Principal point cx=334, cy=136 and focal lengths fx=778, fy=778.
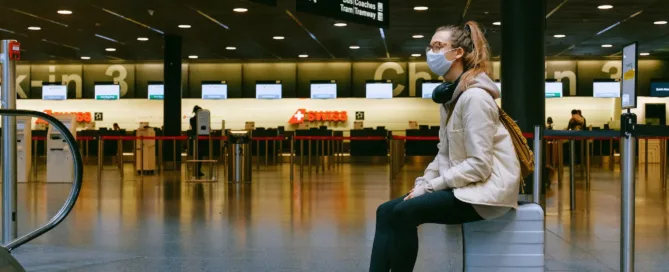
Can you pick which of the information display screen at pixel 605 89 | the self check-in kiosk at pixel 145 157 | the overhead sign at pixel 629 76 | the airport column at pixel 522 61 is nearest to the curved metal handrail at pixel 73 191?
the overhead sign at pixel 629 76

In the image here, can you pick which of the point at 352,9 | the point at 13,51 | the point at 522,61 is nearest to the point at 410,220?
the point at 13,51

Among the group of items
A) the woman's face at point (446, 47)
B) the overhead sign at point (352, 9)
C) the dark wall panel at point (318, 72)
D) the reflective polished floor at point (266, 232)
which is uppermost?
the dark wall panel at point (318, 72)

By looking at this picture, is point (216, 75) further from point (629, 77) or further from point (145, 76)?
point (629, 77)

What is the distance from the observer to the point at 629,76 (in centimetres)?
483

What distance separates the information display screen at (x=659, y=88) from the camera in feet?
84.6

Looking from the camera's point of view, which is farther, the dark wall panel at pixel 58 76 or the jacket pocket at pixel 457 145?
the dark wall panel at pixel 58 76

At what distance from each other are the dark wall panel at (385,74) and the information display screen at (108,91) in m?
8.25

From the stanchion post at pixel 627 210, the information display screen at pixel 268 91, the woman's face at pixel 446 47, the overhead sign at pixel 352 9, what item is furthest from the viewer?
the information display screen at pixel 268 91

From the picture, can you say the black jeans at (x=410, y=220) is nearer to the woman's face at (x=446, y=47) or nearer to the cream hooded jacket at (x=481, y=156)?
the cream hooded jacket at (x=481, y=156)

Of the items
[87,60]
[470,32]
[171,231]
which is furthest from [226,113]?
[470,32]

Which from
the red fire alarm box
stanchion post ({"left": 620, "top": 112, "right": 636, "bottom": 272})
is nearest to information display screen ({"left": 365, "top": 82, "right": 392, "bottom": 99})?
the red fire alarm box

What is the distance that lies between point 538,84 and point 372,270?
8552 millimetres

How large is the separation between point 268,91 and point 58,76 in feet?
25.8

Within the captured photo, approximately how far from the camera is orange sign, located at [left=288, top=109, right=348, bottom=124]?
27.2 metres
